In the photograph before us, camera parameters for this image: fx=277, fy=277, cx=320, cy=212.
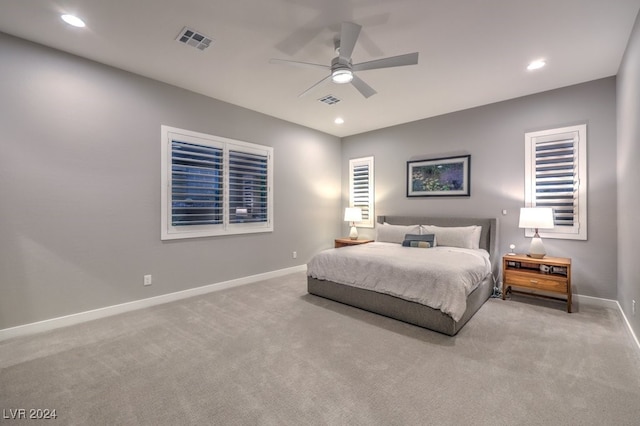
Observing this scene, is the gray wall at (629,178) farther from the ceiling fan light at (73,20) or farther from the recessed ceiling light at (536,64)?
the ceiling fan light at (73,20)

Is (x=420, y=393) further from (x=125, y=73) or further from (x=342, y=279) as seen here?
(x=125, y=73)

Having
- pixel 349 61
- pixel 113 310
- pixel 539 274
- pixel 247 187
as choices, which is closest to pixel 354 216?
pixel 247 187

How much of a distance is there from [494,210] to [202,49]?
4756 mm

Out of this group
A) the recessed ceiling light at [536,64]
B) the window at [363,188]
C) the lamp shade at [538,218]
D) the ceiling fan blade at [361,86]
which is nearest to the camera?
the ceiling fan blade at [361,86]

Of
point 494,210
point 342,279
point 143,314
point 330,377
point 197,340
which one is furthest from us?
point 494,210

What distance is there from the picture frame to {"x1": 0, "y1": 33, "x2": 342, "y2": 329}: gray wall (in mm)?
3499

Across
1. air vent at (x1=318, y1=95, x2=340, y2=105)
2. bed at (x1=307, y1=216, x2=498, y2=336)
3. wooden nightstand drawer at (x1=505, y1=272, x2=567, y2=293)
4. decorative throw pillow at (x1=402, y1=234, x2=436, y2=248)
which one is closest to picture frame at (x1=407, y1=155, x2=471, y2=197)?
bed at (x1=307, y1=216, x2=498, y2=336)

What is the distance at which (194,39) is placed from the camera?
286 cm

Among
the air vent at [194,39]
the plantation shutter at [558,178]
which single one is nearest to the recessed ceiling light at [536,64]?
the plantation shutter at [558,178]

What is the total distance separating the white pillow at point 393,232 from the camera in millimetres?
4973

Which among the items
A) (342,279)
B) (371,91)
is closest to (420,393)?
(342,279)

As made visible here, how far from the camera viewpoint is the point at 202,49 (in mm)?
3037

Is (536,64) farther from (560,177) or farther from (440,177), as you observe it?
(440,177)

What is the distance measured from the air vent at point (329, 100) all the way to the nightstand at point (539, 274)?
343 centimetres
